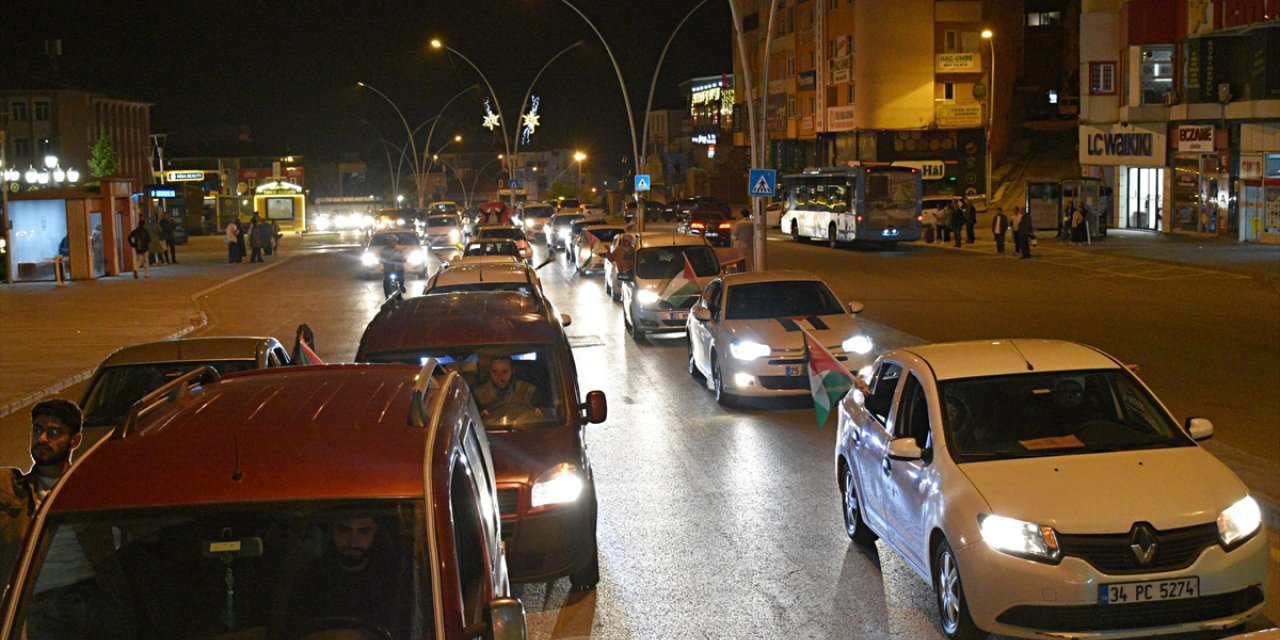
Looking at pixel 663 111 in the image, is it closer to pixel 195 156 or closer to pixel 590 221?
pixel 195 156

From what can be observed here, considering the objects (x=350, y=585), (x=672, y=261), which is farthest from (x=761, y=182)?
(x=350, y=585)

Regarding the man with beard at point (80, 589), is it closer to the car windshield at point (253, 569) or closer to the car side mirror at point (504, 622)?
the car windshield at point (253, 569)

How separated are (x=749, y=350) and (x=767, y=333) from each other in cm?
42

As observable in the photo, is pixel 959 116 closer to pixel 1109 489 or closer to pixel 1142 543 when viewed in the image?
pixel 1109 489

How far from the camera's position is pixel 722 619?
757 centimetres

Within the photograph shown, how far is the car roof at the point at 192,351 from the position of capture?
420 inches

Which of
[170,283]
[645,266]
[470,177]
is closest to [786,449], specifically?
[645,266]

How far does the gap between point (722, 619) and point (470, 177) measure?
155 meters

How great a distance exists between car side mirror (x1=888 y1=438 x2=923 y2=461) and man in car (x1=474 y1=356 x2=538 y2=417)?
2.45 metres

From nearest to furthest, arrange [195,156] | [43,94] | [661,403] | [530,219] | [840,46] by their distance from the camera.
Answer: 1. [661,403]
2. [530,219]
3. [840,46]
4. [43,94]
5. [195,156]

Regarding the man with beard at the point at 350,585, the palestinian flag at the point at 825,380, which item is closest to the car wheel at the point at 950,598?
the man with beard at the point at 350,585

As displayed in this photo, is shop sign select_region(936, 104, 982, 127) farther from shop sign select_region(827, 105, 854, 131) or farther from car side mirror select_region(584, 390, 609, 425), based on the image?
car side mirror select_region(584, 390, 609, 425)

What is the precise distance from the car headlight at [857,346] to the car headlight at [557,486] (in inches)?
328

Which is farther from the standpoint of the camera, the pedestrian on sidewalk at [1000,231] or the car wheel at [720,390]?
the pedestrian on sidewalk at [1000,231]
